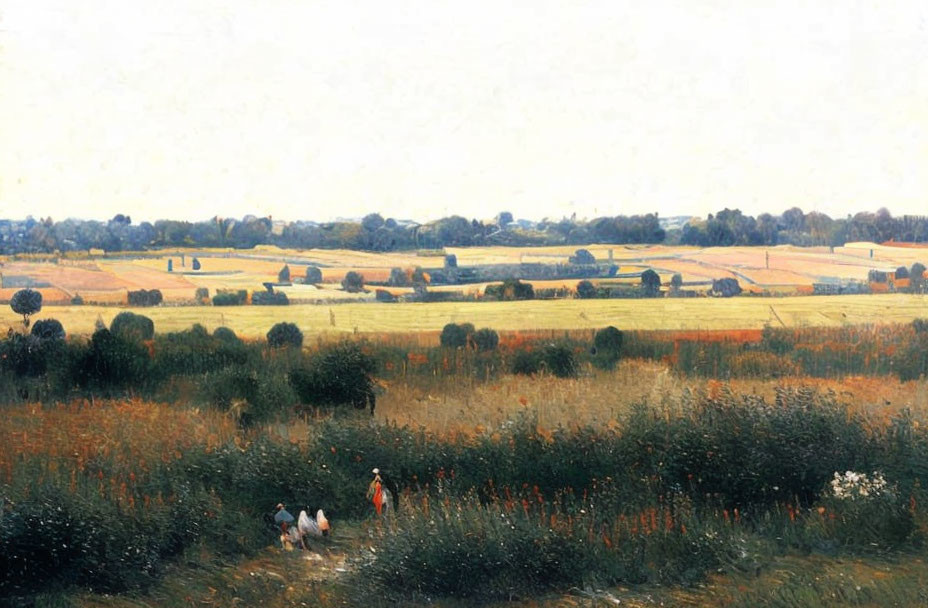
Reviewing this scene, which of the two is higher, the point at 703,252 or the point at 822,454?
the point at 703,252

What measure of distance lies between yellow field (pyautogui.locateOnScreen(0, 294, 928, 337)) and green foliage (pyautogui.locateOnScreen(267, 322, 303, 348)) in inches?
3.0

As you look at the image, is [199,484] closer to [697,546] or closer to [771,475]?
[697,546]

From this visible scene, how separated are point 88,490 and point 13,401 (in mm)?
2173

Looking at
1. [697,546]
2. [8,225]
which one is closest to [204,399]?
[8,225]

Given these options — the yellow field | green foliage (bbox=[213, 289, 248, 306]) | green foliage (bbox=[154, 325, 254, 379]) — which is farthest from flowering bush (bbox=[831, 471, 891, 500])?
green foliage (bbox=[213, 289, 248, 306])

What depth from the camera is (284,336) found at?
10.4m

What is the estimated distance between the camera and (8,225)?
32.0 feet

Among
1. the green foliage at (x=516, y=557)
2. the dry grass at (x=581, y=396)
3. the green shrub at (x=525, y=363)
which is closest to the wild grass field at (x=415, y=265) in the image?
the green shrub at (x=525, y=363)

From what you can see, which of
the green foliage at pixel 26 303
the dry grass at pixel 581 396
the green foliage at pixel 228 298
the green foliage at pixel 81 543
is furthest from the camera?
the green foliage at pixel 228 298

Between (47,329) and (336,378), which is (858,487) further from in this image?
(47,329)

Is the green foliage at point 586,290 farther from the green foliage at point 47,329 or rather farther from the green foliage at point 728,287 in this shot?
the green foliage at point 47,329

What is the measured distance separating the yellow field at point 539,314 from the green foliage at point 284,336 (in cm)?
8

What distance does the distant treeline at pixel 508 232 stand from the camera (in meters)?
10.4

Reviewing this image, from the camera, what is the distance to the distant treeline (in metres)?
10.4
